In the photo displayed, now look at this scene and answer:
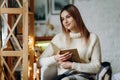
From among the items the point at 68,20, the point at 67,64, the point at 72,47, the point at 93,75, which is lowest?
the point at 93,75

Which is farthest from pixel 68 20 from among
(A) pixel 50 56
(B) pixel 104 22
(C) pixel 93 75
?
(B) pixel 104 22

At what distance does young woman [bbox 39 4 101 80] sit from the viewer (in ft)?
Result: 6.95

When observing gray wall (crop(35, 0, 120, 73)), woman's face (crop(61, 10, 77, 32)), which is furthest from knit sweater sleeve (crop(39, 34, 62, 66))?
gray wall (crop(35, 0, 120, 73))

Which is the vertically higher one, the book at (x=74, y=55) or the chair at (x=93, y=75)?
the book at (x=74, y=55)

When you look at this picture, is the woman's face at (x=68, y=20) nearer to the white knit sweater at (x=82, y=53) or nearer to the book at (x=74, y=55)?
the white knit sweater at (x=82, y=53)

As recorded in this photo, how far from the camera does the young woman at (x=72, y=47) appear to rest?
6.95ft

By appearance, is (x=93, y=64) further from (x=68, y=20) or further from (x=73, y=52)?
(x=68, y=20)

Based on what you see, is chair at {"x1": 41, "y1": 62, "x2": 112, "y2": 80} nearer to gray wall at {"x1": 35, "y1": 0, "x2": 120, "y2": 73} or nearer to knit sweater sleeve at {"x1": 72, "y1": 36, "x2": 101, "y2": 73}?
knit sweater sleeve at {"x1": 72, "y1": 36, "x2": 101, "y2": 73}

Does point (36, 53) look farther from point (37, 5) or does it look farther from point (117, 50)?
point (117, 50)

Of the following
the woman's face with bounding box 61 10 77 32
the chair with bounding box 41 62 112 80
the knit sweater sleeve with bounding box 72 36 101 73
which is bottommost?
the chair with bounding box 41 62 112 80

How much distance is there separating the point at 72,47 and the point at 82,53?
0.10 m

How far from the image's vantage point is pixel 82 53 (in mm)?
2176

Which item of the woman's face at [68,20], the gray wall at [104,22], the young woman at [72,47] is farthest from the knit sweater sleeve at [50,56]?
the gray wall at [104,22]

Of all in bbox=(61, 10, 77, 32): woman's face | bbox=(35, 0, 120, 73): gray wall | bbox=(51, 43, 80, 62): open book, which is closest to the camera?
bbox=(51, 43, 80, 62): open book
